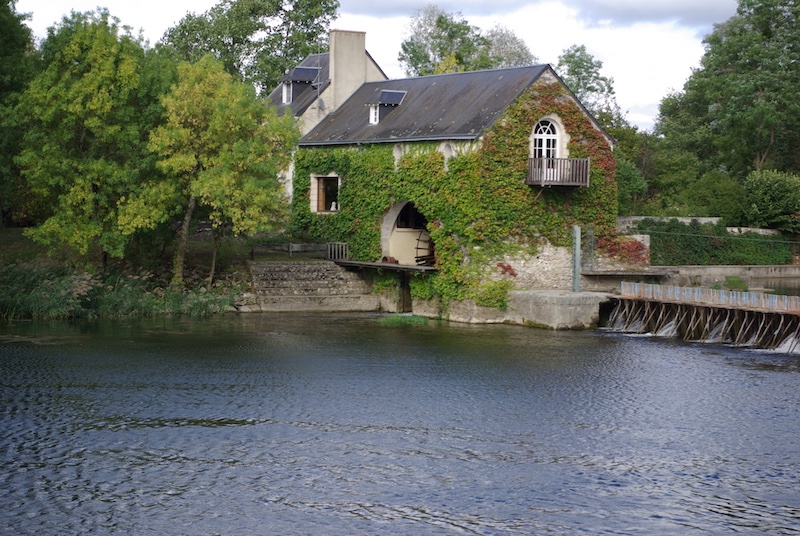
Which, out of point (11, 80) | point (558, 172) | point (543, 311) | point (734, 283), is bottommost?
point (543, 311)

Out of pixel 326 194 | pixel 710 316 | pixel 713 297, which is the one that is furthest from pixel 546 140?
pixel 326 194

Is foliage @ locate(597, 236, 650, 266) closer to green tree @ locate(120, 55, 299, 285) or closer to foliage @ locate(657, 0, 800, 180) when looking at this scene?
green tree @ locate(120, 55, 299, 285)

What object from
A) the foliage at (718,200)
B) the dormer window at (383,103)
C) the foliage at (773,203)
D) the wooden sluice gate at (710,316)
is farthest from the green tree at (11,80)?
the foliage at (773,203)

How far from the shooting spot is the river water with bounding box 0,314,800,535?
635 inches

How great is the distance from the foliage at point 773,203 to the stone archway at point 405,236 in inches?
784

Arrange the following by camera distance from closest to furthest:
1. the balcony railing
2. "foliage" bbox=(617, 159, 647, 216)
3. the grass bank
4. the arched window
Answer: the grass bank, the balcony railing, the arched window, "foliage" bbox=(617, 159, 647, 216)

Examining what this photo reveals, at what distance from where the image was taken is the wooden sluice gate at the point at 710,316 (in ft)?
103

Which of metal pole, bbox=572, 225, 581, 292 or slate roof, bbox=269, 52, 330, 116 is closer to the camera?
metal pole, bbox=572, 225, 581, 292

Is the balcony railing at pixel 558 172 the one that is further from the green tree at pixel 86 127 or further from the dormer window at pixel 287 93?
the dormer window at pixel 287 93

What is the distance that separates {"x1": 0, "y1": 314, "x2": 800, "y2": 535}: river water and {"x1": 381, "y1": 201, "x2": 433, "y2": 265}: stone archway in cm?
1061

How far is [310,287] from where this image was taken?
137 ft

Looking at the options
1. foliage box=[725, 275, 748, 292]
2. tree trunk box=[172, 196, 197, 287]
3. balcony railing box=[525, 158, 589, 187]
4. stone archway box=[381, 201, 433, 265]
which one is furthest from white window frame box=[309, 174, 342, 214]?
foliage box=[725, 275, 748, 292]

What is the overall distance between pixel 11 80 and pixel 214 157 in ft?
26.0

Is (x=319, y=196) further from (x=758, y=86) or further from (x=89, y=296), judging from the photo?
(x=758, y=86)
